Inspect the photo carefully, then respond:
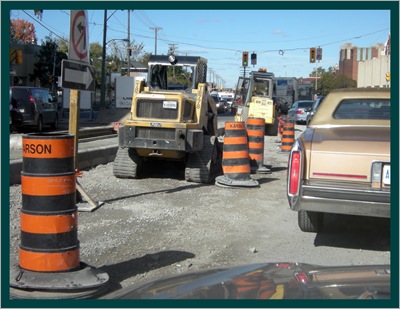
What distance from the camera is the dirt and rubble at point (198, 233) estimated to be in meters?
5.52

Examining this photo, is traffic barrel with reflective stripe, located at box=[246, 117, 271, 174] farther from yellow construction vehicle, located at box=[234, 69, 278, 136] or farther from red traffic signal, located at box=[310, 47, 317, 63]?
red traffic signal, located at box=[310, 47, 317, 63]

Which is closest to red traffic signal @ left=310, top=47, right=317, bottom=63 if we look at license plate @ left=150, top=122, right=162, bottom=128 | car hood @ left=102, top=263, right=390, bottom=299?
license plate @ left=150, top=122, right=162, bottom=128

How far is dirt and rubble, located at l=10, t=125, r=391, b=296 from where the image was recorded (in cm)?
552

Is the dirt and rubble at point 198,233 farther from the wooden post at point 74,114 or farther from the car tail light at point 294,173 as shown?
the wooden post at point 74,114

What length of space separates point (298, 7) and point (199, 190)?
5.85 m

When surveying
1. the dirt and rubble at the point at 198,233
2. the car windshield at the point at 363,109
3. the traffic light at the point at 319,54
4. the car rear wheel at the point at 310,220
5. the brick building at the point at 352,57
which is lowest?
the dirt and rubble at the point at 198,233

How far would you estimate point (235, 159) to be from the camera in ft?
31.9

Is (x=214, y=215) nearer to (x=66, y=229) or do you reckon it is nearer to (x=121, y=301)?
(x=66, y=229)

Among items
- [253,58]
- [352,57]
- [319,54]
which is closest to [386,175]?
[253,58]

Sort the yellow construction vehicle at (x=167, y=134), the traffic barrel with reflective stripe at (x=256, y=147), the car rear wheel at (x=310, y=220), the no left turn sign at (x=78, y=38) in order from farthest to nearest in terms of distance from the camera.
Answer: the traffic barrel with reflective stripe at (x=256, y=147) < the yellow construction vehicle at (x=167, y=134) < the no left turn sign at (x=78, y=38) < the car rear wheel at (x=310, y=220)

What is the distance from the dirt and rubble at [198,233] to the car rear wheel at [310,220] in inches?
4.3

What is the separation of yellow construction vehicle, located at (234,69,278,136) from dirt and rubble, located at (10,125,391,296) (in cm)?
1423

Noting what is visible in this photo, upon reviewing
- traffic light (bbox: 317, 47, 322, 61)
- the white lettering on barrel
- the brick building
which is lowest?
the white lettering on barrel

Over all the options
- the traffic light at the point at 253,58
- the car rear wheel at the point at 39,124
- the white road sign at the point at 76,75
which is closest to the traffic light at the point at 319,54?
the traffic light at the point at 253,58
